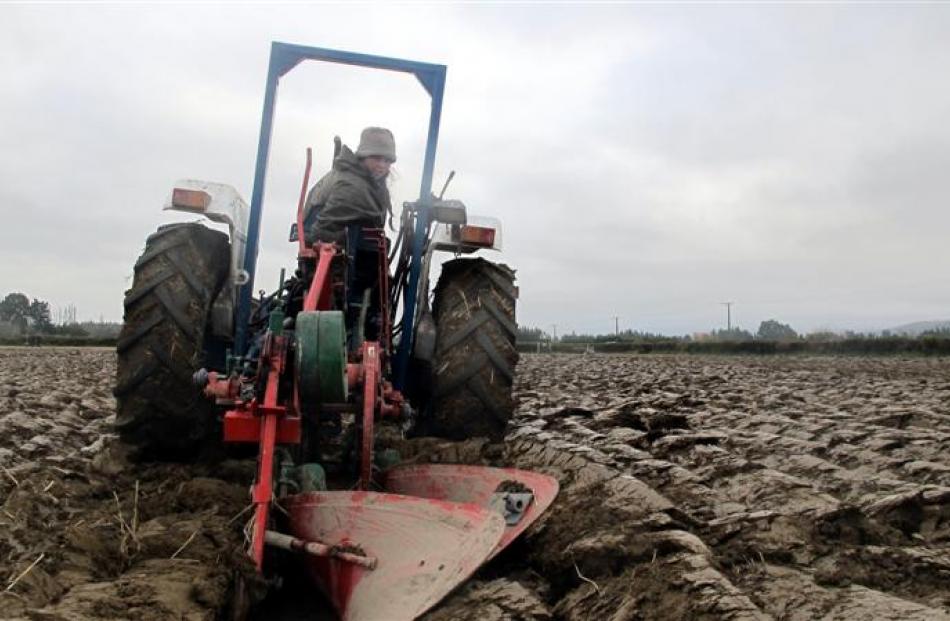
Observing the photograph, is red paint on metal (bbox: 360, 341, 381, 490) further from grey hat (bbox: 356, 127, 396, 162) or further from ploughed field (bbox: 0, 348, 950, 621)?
grey hat (bbox: 356, 127, 396, 162)

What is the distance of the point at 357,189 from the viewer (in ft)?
14.0

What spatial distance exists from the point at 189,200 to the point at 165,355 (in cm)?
93

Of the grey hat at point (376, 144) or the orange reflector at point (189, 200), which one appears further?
the orange reflector at point (189, 200)

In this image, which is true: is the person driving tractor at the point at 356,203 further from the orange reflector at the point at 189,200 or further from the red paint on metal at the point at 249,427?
the red paint on metal at the point at 249,427

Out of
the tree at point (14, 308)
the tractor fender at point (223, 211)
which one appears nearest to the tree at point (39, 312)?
the tree at point (14, 308)

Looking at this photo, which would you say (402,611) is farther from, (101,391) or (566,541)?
(101,391)

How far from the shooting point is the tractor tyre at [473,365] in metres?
4.48

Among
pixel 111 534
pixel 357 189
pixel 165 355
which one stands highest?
pixel 357 189

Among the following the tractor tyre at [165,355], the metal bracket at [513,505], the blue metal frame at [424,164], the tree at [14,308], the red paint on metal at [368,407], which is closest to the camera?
the metal bracket at [513,505]

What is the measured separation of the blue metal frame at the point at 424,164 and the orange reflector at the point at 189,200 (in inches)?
13.3

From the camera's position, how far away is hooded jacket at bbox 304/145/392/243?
4.23m

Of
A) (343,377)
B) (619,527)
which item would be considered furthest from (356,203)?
(619,527)

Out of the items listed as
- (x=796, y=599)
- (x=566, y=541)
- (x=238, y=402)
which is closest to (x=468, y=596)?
(x=566, y=541)

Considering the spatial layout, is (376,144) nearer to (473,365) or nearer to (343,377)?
(473,365)
